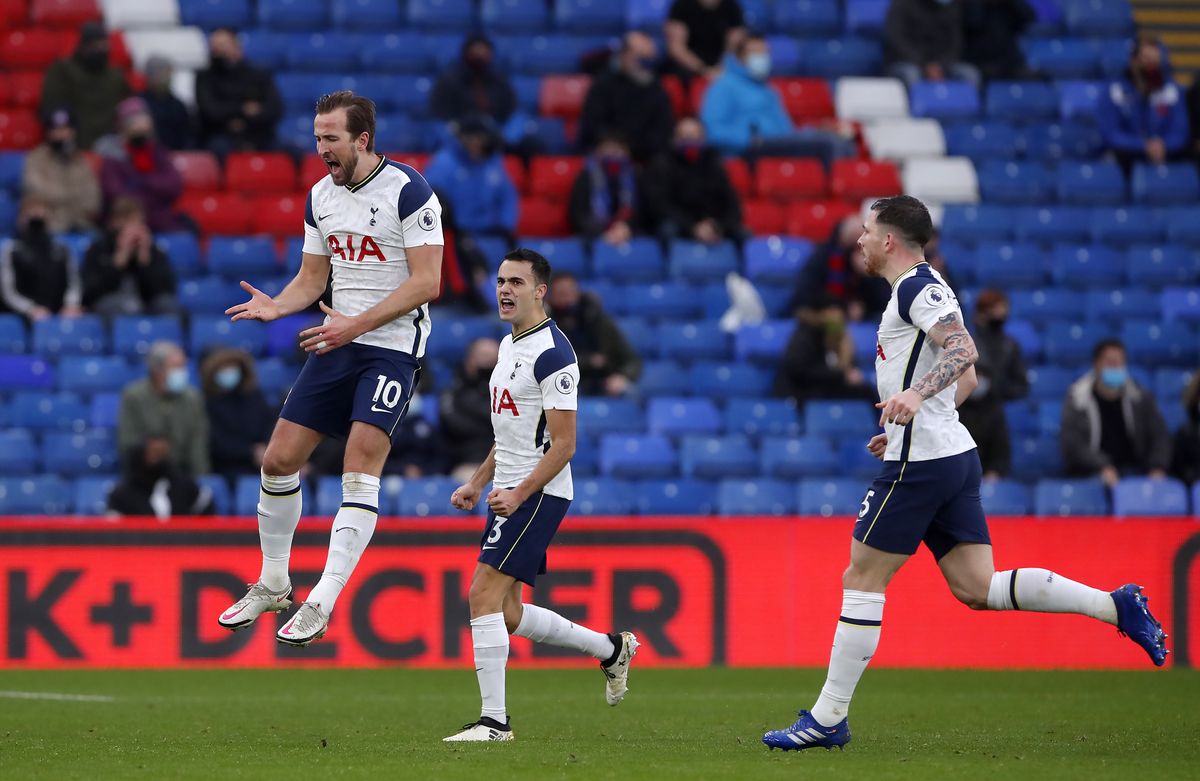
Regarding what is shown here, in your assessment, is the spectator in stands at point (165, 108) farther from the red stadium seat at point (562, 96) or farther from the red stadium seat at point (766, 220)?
the red stadium seat at point (766, 220)

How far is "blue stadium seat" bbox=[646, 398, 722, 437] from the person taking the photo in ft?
49.6

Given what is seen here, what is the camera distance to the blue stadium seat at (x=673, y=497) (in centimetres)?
1438

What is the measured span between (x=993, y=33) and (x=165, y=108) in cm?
910

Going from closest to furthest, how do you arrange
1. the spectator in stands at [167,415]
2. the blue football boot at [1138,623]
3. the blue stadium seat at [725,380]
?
the blue football boot at [1138,623] → the spectator in stands at [167,415] → the blue stadium seat at [725,380]

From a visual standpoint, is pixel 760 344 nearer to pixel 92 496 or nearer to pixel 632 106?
pixel 632 106

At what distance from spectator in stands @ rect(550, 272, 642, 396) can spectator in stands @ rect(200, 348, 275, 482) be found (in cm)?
258

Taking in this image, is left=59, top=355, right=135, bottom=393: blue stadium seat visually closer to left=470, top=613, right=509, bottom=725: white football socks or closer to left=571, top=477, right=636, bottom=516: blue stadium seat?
left=571, top=477, right=636, bottom=516: blue stadium seat

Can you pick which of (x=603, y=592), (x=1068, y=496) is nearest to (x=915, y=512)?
(x=603, y=592)

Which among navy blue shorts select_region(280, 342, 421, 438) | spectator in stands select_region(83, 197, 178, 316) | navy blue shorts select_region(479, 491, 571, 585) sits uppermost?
spectator in stands select_region(83, 197, 178, 316)

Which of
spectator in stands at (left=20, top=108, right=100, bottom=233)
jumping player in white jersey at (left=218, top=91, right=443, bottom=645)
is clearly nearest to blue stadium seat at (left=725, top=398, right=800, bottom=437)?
spectator in stands at (left=20, top=108, right=100, bottom=233)

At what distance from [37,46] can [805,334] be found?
8627 mm

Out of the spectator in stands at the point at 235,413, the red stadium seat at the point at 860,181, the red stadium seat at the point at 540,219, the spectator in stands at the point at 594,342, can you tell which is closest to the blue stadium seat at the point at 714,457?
the spectator in stands at the point at 594,342

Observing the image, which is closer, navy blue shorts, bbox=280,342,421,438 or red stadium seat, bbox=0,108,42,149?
navy blue shorts, bbox=280,342,421,438

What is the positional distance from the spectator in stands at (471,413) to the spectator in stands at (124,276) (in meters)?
2.91
